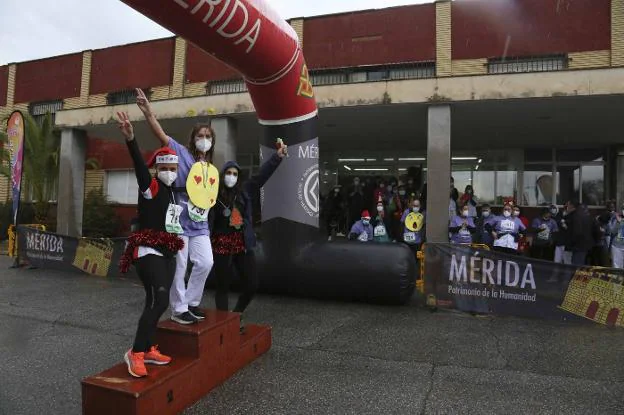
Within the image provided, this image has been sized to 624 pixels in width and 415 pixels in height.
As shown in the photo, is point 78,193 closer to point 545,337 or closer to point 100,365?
point 100,365

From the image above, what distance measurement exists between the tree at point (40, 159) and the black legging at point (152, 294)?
51.5 ft

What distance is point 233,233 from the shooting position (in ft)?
14.2

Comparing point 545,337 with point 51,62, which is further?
point 51,62

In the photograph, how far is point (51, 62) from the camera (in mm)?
19875

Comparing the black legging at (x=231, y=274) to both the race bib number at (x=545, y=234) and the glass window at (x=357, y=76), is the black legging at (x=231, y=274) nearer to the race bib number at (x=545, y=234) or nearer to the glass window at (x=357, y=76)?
the race bib number at (x=545, y=234)

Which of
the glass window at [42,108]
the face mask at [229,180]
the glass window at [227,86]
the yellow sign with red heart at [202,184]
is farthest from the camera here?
the glass window at [42,108]

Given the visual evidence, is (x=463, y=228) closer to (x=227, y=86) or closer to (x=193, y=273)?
(x=193, y=273)

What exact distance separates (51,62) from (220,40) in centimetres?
1924

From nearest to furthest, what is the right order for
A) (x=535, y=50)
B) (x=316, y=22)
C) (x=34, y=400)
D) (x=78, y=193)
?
(x=34, y=400) → (x=535, y=50) → (x=78, y=193) → (x=316, y=22)

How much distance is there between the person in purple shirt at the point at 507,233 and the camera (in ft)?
26.5

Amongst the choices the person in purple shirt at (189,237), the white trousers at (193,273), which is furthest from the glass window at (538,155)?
the white trousers at (193,273)

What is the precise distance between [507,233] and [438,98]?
Answer: 3168 millimetres

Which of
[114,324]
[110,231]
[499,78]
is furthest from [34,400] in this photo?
[110,231]

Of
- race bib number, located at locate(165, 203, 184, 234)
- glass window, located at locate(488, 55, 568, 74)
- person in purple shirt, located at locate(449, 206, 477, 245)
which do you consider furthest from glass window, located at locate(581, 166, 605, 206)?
race bib number, located at locate(165, 203, 184, 234)
